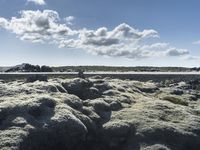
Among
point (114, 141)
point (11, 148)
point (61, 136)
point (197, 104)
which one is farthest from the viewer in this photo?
point (197, 104)

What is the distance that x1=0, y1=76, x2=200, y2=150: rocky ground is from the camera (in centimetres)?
3222

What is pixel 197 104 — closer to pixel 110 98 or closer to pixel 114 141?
pixel 110 98

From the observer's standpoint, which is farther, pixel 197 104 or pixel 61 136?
pixel 197 104

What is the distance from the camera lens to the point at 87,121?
36438mm

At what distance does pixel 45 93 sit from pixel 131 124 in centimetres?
826

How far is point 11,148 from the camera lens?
29078mm

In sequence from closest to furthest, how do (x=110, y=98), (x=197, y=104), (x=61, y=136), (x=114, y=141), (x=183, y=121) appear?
(x=61, y=136) → (x=114, y=141) → (x=183, y=121) → (x=110, y=98) → (x=197, y=104)

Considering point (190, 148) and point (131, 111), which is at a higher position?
point (131, 111)

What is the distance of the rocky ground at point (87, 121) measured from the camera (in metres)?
32.2

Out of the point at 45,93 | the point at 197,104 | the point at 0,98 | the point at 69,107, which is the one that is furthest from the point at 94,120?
the point at 197,104

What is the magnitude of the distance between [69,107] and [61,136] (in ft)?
14.0

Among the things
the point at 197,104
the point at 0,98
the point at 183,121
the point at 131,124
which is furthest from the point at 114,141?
the point at 197,104

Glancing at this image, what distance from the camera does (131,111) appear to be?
3997 centimetres

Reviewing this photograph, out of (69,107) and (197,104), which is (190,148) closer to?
(69,107)
